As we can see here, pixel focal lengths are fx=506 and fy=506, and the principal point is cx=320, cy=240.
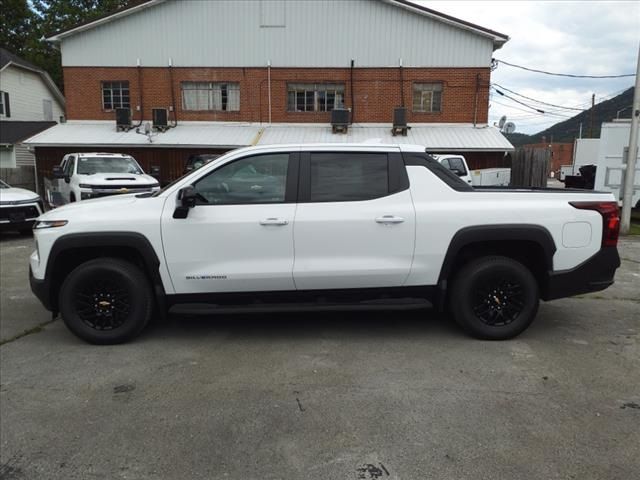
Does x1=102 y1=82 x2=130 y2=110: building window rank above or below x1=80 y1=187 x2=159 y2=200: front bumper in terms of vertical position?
above

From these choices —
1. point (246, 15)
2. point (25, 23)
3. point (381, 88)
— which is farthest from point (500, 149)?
point (25, 23)

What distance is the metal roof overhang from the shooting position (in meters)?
19.3

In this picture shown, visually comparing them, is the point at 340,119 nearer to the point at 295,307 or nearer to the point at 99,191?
the point at 99,191

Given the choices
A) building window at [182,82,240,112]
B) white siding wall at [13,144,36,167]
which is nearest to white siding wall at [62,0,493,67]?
building window at [182,82,240,112]

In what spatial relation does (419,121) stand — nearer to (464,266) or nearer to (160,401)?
(464,266)

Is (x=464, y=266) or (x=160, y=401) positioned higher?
(x=464, y=266)

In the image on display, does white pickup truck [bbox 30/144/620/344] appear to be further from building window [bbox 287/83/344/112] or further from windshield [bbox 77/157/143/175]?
building window [bbox 287/83/344/112]

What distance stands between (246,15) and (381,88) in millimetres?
6135

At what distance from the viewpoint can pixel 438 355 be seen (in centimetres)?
441

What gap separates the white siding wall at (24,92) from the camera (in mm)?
28633

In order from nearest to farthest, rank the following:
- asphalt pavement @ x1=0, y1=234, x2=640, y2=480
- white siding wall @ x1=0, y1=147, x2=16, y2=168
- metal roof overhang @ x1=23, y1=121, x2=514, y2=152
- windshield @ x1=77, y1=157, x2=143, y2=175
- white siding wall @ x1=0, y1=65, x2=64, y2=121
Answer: asphalt pavement @ x1=0, y1=234, x2=640, y2=480 < windshield @ x1=77, y1=157, x2=143, y2=175 < metal roof overhang @ x1=23, y1=121, x2=514, y2=152 < white siding wall @ x1=0, y1=147, x2=16, y2=168 < white siding wall @ x1=0, y1=65, x2=64, y2=121

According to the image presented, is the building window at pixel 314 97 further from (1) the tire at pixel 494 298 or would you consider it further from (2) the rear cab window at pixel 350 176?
(1) the tire at pixel 494 298

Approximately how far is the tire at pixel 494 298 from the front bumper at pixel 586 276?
19cm

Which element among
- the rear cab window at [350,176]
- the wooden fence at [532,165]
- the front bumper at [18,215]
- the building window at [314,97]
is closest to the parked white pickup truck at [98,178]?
the front bumper at [18,215]
